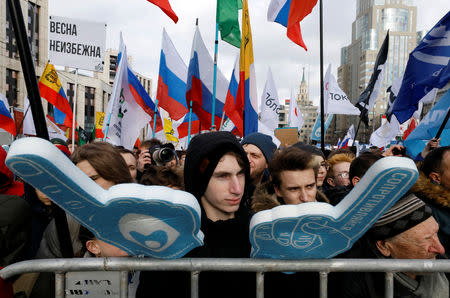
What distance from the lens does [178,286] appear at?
56.8 inches

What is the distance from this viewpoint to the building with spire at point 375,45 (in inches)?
3973

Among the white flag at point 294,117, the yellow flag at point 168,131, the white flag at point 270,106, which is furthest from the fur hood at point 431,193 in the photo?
the yellow flag at point 168,131

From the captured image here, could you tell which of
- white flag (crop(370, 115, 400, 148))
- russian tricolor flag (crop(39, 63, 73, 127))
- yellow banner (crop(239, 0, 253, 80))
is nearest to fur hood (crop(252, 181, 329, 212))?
yellow banner (crop(239, 0, 253, 80))

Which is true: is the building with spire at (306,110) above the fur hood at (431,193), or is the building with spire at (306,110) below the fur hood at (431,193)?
below

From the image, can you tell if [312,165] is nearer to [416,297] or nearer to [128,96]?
[416,297]

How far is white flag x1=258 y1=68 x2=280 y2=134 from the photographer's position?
8820 millimetres

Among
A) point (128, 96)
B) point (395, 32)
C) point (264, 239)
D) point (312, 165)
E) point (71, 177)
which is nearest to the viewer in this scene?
point (71, 177)

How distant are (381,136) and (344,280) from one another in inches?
459

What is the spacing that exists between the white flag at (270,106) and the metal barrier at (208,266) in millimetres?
7512

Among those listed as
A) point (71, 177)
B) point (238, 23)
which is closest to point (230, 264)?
point (71, 177)

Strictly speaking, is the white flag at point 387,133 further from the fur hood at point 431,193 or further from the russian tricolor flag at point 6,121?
the russian tricolor flag at point 6,121

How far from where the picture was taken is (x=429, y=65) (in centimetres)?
479

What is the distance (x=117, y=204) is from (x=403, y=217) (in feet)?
4.11

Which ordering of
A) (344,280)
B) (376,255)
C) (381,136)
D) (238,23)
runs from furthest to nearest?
(381,136) → (238,23) → (376,255) → (344,280)
